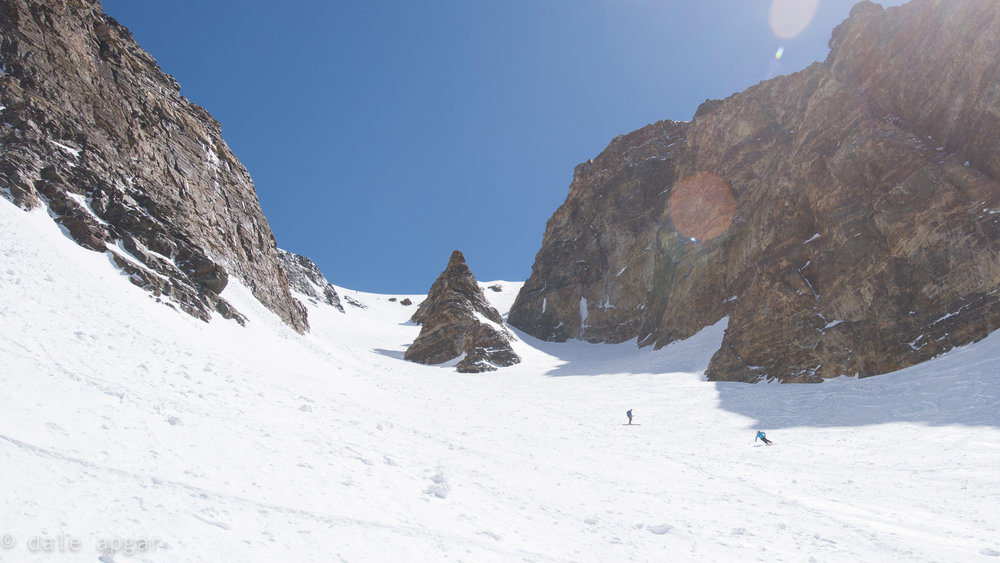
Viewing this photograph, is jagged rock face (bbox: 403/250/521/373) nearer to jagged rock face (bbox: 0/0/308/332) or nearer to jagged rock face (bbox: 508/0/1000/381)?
jagged rock face (bbox: 508/0/1000/381)

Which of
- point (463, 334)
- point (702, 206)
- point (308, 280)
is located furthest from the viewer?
point (308, 280)

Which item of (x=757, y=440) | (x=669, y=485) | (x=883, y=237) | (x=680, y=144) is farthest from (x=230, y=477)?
(x=680, y=144)

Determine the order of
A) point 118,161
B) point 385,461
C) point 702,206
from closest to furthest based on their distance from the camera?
point 385,461 < point 118,161 < point 702,206

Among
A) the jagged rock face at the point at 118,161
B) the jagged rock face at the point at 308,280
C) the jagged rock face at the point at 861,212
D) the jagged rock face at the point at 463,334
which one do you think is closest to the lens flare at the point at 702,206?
the jagged rock face at the point at 861,212

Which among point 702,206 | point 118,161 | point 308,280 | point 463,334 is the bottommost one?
point 118,161

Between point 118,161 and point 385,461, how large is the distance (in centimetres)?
2780

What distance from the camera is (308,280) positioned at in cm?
9112

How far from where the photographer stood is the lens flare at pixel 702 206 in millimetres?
59375

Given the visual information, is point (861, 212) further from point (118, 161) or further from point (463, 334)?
point (118, 161)

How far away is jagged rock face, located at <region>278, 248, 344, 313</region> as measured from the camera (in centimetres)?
8612

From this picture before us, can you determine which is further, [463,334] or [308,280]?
[308,280]

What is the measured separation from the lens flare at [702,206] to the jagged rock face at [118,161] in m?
49.1

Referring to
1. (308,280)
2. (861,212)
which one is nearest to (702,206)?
(861,212)

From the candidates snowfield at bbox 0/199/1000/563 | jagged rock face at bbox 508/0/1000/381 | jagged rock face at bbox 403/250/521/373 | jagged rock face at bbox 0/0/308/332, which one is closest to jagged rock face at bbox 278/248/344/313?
jagged rock face at bbox 403/250/521/373
